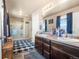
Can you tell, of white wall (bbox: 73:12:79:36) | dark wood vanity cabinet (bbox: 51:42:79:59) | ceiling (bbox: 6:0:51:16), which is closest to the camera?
dark wood vanity cabinet (bbox: 51:42:79:59)

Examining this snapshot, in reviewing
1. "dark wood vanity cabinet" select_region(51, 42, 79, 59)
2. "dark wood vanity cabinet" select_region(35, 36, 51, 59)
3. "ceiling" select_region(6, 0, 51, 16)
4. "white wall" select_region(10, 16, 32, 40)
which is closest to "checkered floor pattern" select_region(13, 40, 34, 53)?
"dark wood vanity cabinet" select_region(35, 36, 51, 59)

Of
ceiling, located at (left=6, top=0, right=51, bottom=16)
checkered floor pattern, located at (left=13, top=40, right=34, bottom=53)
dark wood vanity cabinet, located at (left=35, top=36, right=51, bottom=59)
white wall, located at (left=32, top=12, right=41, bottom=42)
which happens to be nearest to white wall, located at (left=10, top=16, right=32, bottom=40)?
white wall, located at (left=32, top=12, right=41, bottom=42)

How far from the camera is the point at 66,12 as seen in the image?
12.1 ft

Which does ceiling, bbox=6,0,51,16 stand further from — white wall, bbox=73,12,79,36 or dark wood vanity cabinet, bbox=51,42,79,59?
dark wood vanity cabinet, bbox=51,42,79,59

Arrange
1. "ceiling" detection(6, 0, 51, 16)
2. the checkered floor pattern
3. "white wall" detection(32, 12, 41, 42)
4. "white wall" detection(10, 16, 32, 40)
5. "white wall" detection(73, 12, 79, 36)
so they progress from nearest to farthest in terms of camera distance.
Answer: "white wall" detection(73, 12, 79, 36), "ceiling" detection(6, 0, 51, 16), the checkered floor pattern, "white wall" detection(32, 12, 41, 42), "white wall" detection(10, 16, 32, 40)

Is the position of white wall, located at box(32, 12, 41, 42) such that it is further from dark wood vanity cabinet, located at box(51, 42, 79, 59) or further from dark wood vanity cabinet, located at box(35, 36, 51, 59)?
dark wood vanity cabinet, located at box(51, 42, 79, 59)

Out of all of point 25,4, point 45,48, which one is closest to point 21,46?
point 25,4

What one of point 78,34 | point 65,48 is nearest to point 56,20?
point 78,34

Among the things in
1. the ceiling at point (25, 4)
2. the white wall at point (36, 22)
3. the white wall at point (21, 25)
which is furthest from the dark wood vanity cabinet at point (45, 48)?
the white wall at point (21, 25)

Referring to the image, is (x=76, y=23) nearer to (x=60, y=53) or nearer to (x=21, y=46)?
(x=60, y=53)

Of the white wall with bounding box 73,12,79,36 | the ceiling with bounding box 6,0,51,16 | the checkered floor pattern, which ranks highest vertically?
the ceiling with bounding box 6,0,51,16

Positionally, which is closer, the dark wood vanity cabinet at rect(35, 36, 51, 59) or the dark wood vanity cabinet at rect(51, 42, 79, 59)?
the dark wood vanity cabinet at rect(51, 42, 79, 59)

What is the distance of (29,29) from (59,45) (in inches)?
417

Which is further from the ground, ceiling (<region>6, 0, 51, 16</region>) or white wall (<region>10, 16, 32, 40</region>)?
ceiling (<region>6, 0, 51, 16</region>)
